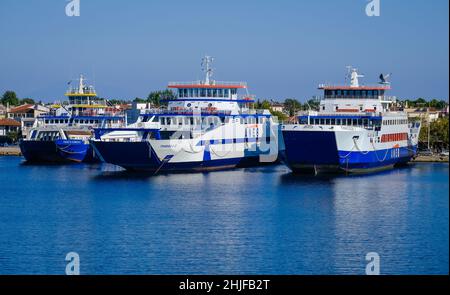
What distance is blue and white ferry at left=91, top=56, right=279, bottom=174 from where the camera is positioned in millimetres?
49281

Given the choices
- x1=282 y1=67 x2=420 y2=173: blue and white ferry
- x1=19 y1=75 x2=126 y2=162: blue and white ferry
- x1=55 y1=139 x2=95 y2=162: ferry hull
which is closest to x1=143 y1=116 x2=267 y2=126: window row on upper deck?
x1=19 y1=75 x2=126 y2=162: blue and white ferry

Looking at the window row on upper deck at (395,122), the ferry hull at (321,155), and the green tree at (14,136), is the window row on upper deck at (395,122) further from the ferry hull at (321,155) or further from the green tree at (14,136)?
the green tree at (14,136)

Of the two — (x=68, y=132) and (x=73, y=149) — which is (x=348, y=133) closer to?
(x=73, y=149)

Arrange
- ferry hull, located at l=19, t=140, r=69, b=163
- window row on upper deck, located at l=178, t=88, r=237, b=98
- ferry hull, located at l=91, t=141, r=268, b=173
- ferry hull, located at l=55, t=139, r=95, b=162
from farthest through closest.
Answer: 1. ferry hull, located at l=19, t=140, r=69, b=163
2. ferry hull, located at l=55, t=139, r=95, b=162
3. window row on upper deck, located at l=178, t=88, r=237, b=98
4. ferry hull, located at l=91, t=141, r=268, b=173

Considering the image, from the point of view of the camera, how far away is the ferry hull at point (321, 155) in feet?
155

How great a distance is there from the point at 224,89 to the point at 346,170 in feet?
37.1

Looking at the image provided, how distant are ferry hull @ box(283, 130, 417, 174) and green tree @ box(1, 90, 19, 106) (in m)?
85.8

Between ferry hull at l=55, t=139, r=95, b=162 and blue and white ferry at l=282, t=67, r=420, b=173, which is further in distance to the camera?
ferry hull at l=55, t=139, r=95, b=162

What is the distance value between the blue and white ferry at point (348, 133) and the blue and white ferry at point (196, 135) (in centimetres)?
502

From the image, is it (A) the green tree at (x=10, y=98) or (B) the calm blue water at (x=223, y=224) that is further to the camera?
(A) the green tree at (x=10, y=98)

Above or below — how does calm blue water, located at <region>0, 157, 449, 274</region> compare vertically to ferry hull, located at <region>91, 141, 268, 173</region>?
below

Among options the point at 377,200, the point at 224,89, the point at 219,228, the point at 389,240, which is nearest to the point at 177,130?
the point at 224,89

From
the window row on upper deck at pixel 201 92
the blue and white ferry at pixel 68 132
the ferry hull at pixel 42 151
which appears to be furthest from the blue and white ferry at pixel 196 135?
the ferry hull at pixel 42 151

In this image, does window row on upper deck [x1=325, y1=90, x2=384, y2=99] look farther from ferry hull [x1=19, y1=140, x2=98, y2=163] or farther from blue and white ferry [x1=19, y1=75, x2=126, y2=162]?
ferry hull [x1=19, y1=140, x2=98, y2=163]
